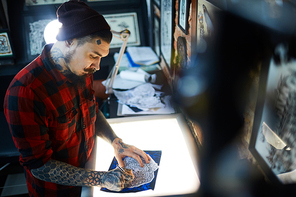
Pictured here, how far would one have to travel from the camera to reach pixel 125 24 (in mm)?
2400

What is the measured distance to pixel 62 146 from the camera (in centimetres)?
93

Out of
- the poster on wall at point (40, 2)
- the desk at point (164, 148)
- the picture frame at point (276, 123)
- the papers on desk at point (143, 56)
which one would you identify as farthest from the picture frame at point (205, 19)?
the poster on wall at point (40, 2)

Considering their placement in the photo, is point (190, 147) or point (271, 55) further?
point (190, 147)

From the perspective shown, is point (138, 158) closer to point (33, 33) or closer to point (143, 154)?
point (143, 154)

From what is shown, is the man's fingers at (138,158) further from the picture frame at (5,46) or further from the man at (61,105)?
the picture frame at (5,46)

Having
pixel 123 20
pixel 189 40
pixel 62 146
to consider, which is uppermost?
pixel 189 40

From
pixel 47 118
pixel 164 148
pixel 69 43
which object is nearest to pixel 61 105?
pixel 47 118

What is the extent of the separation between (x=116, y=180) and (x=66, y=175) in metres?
0.20

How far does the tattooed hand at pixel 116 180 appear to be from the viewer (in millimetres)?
801

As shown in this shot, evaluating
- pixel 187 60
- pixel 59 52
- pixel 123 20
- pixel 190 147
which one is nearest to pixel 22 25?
pixel 123 20

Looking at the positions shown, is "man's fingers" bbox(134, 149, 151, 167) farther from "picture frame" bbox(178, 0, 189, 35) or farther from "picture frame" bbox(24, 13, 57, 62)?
"picture frame" bbox(24, 13, 57, 62)

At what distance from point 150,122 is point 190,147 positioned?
0.28 metres

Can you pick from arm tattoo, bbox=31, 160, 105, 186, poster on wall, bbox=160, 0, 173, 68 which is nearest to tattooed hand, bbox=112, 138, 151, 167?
arm tattoo, bbox=31, 160, 105, 186

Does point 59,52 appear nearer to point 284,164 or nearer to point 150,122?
point 150,122
